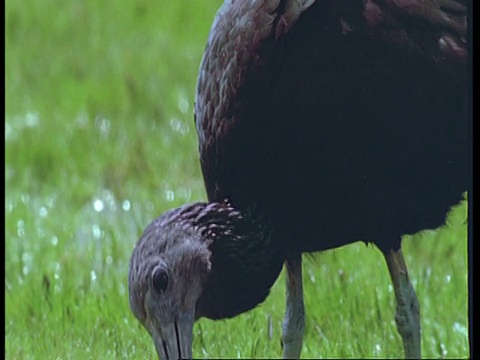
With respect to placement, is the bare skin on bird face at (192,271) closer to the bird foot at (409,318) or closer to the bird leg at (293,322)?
the bird leg at (293,322)

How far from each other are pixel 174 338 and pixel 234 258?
250mm

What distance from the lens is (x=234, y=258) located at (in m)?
3.01

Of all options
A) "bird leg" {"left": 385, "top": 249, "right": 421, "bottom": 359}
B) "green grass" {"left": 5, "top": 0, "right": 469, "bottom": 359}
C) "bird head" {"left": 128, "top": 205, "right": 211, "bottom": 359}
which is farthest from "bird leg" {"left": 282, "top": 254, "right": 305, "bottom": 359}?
"bird head" {"left": 128, "top": 205, "right": 211, "bottom": 359}

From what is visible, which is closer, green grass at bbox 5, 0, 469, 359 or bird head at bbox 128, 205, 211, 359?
bird head at bbox 128, 205, 211, 359

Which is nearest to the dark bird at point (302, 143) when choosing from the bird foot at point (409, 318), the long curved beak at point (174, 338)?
the long curved beak at point (174, 338)

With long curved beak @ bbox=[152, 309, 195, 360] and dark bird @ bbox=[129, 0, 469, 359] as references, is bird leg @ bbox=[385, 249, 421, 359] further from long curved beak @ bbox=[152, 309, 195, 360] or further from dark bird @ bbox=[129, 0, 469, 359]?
long curved beak @ bbox=[152, 309, 195, 360]

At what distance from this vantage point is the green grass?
A: 11.9 ft

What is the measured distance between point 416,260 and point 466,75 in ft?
4.58

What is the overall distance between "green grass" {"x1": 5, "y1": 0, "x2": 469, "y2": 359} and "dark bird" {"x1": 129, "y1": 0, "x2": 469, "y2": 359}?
0.22m

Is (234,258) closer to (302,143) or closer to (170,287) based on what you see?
(170,287)

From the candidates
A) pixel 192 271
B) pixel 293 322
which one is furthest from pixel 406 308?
pixel 192 271

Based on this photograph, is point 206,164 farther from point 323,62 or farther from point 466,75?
point 466,75

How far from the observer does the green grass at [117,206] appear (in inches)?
143

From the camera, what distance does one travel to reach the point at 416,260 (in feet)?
14.0
